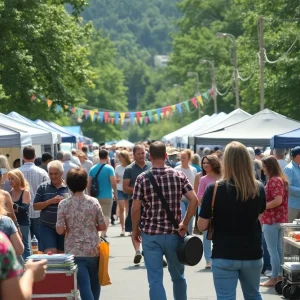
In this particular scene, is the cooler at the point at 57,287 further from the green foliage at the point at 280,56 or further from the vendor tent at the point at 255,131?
the green foliage at the point at 280,56

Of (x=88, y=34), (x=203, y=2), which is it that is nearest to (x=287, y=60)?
(x=88, y=34)

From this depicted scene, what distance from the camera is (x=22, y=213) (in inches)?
519

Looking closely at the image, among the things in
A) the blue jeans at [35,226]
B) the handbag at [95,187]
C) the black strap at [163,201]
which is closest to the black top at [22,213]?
the blue jeans at [35,226]

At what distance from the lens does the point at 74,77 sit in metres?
40.0

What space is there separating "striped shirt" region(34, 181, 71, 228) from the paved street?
67.8 inches

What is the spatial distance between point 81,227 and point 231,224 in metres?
1.96

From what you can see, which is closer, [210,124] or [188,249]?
[188,249]

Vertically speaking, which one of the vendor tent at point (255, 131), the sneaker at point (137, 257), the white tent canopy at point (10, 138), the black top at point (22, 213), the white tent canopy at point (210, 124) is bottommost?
the sneaker at point (137, 257)

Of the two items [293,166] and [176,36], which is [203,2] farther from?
[293,166]

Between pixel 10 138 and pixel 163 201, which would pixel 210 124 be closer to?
pixel 10 138

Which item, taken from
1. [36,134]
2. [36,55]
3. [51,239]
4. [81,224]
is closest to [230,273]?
[81,224]

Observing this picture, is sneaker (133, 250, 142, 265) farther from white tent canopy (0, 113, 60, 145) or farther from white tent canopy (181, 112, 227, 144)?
white tent canopy (181, 112, 227, 144)

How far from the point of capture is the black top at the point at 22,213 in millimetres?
13055

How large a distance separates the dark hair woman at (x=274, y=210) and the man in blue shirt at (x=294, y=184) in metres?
0.60
